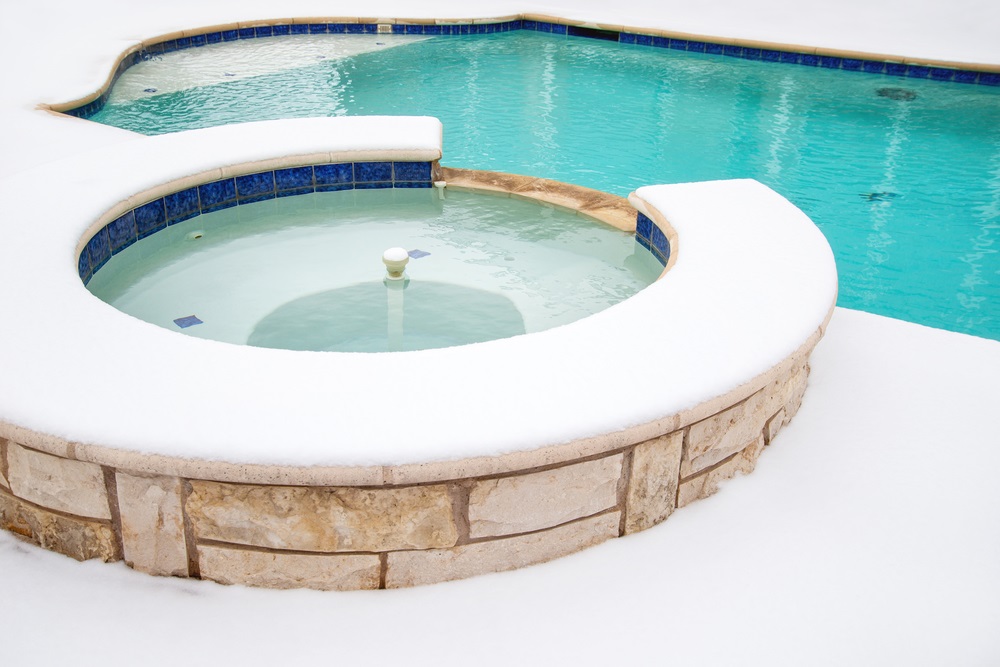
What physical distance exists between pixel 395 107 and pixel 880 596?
20.9 feet

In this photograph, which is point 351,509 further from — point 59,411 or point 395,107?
point 395,107

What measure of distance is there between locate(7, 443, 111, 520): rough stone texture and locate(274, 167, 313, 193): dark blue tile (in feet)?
8.20

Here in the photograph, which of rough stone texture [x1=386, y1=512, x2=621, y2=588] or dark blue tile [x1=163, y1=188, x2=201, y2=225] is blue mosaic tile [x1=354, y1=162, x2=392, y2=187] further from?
rough stone texture [x1=386, y1=512, x2=621, y2=588]

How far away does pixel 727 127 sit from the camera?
7.32 metres

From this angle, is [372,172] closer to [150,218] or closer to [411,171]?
[411,171]

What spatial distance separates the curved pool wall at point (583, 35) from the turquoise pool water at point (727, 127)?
0.65ft

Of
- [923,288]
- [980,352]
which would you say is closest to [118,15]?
[923,288]

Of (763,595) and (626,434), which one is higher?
(626,434)

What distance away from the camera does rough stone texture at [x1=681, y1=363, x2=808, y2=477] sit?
231 centimetres

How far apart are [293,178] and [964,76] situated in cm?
783

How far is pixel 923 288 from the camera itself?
452 centimetres

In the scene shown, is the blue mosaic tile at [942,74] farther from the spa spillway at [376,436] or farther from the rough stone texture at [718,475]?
the rough stone texture at [718,475]

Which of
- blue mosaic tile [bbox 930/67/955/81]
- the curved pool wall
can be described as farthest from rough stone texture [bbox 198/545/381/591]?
blue mosaic tile [bbox 930/67/955/81]

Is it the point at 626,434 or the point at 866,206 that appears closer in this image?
the point at 626,434
